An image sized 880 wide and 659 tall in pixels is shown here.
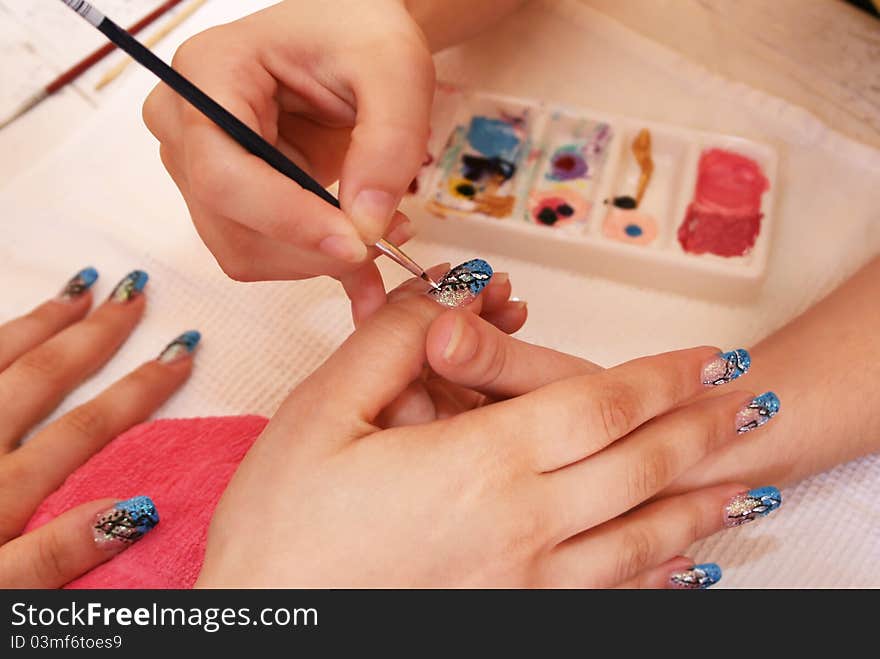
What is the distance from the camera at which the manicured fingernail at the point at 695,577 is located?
2.17 feet

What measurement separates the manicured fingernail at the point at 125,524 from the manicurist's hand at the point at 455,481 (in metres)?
0.12

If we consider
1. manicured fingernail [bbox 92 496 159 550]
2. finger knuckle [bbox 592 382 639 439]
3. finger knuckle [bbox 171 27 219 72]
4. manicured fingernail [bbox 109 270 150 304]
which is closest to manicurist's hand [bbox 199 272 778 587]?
finger knuckle [bbox 592 382 639 439]

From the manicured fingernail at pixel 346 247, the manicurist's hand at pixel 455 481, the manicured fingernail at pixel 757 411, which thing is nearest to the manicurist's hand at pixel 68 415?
the manicurist's hand at pixel 455 481

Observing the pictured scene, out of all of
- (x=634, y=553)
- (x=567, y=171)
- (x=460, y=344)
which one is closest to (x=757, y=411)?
(x=634, y=553)

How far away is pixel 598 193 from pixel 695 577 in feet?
1.43

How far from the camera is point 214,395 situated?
852 millimetres

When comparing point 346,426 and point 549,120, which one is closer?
point 346,426

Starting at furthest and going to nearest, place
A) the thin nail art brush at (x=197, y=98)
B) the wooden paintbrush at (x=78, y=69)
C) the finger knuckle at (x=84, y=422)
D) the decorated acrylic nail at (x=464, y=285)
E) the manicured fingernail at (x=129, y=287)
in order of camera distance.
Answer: the wooden paintbrush at (x=78, y=69) → the manicured fingernail at (x=129, y=287) → the finger knuckle at (x=84, y=422) → the decorated acrylic nail at (x=464, y=285) → the thin nail art brush at (x=197, y=98)

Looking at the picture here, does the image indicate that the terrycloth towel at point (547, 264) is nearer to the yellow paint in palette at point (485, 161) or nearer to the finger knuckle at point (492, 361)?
the yellow paint in palette at point (485, 161)

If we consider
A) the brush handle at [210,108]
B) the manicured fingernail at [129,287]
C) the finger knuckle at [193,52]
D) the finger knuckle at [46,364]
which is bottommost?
the finger knuckle at [46,364]

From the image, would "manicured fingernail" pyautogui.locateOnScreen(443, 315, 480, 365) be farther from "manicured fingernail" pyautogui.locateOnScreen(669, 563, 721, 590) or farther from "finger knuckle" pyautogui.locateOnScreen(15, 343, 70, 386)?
"finger knuckle" pyautogui.locateOnScreen(15, 343, 70, 386)
